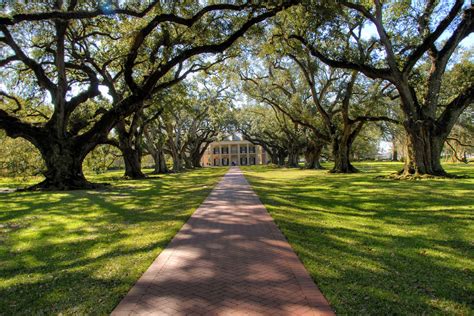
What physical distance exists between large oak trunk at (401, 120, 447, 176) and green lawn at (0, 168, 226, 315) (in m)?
11.8

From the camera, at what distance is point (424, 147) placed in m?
16.9

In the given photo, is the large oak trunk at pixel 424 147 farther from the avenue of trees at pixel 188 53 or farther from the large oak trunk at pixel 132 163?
the large oak trunk at pixel 132 163

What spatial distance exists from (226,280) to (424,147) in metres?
15.6

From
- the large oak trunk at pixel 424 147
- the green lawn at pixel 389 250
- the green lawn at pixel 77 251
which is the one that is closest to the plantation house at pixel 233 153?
the large oak trunk at pixel 424 147

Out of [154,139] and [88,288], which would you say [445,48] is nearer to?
[88,288]

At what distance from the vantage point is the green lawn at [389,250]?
376 cm

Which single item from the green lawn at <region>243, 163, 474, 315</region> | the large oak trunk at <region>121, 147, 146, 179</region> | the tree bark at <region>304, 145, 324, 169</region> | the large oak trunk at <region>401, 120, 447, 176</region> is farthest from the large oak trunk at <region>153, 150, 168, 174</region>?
the green lawn at <region>243, 163, 474, 315</region>

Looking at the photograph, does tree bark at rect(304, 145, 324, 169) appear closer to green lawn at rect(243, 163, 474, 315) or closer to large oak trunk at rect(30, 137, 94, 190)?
large oak trunk at rect(30, 137, 94, 190)

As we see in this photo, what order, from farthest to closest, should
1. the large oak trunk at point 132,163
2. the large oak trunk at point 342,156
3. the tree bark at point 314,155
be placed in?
the tree bark at point 314,155 < the large oak trunk at point 132,163 < the large oak trunk at point 342,156

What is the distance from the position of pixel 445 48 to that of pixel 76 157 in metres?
19.0

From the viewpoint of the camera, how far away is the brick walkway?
363cm

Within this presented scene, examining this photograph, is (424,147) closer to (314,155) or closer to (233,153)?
(314,155)

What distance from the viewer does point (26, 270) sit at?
16.6 ft

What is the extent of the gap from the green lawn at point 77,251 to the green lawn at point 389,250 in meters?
2.55
